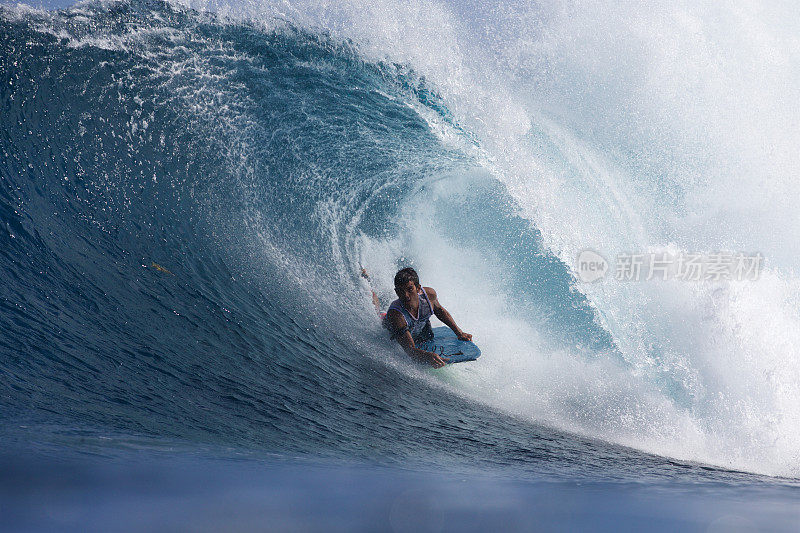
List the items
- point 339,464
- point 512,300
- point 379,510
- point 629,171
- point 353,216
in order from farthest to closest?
point 629,171
point 353,216
point 512,300
point 339,464
point 379,510

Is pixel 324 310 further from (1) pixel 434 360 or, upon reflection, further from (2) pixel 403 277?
(1) pixel 434 360

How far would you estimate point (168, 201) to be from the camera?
7023mm

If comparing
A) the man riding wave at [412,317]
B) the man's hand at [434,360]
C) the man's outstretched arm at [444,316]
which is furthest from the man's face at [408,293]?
the man's hand at [434,360]

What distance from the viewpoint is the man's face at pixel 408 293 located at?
19.1 feet

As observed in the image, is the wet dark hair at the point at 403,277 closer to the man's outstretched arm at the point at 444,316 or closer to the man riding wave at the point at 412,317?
the man riding wave at the point at 412,317

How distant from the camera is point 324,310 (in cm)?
650

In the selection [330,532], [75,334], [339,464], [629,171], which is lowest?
[330,532]

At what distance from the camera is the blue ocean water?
→ 2596mm

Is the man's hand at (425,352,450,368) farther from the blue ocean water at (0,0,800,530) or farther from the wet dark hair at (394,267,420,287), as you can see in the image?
the wet dark hair at (394,267,420,287)

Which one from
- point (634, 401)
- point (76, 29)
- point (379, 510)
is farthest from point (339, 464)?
point (76, 29)

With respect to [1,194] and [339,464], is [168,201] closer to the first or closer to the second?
[1,194]

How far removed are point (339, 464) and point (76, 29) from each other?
8594mm

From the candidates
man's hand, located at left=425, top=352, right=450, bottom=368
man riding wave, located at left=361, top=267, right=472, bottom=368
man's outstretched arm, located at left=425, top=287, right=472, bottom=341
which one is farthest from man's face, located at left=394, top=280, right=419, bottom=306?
man's hand, located at left=425, top=352, right=450, bottom=368

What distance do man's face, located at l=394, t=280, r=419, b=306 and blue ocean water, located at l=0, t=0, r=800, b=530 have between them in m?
0.54
